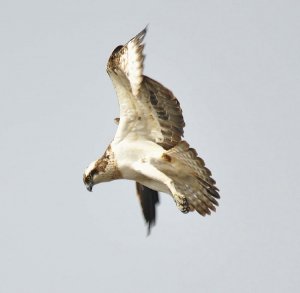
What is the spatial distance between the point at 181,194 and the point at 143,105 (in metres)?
1.40

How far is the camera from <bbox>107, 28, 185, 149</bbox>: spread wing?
54.1 ft

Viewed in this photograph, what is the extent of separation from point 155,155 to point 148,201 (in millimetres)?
2080

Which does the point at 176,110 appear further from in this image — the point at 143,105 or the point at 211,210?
the point at 211,210

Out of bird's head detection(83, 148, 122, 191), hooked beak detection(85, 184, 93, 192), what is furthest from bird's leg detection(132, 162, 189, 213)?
hooked beak detection(85, 184, 93, 192)

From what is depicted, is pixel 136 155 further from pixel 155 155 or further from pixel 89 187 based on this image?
pixel 89 187

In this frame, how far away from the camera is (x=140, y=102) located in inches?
665

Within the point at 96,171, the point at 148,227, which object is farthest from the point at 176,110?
the point at 148,227

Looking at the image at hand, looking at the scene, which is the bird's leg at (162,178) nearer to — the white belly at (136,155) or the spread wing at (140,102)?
the white belly at (136,155)

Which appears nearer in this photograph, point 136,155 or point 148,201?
point 136,155

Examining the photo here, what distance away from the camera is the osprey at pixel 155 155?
55.4 ft

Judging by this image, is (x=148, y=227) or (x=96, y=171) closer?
(x=96, y=171)

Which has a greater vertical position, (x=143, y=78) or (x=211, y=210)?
(x=143, y=78)

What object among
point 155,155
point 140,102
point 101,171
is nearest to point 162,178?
point 155,155

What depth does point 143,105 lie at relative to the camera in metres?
16.9
